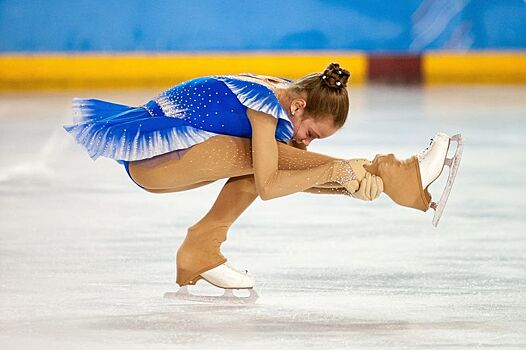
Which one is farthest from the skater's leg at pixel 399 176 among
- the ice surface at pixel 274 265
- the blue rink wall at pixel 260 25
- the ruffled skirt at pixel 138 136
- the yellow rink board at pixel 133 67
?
the blue rink wall at pixel 260 25

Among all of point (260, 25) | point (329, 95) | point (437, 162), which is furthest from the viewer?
point (260, 25)

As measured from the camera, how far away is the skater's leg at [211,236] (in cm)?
248

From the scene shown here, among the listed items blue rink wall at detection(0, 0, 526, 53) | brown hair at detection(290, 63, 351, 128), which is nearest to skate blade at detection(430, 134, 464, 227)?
brown hair at detection(290, 63, 351, 128)

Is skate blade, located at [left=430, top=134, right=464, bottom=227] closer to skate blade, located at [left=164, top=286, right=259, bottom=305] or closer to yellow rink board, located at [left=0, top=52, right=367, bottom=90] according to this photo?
skate blade, located at [left=164, top=286, right=259, bottom=305]

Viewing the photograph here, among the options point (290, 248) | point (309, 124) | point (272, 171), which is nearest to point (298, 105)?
point (309, 124)

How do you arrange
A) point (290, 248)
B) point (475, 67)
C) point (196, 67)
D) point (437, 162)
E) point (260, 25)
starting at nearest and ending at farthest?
point (437, 162) → point (290, 248) → point (196, 67) → point (260, 25) → point (475, 67)

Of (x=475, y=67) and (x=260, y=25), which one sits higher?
(x=260, y=25)

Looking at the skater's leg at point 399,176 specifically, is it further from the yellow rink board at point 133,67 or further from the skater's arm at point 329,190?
the yellow rink board at point 133,67

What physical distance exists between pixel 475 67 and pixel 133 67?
2917mm

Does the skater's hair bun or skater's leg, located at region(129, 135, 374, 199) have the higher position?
the skater's hair bun

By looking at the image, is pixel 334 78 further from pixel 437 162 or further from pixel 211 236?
pixel 211 236

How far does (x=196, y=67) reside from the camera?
912 cm

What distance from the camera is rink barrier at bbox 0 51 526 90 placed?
359 inches

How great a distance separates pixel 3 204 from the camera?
146 inches
